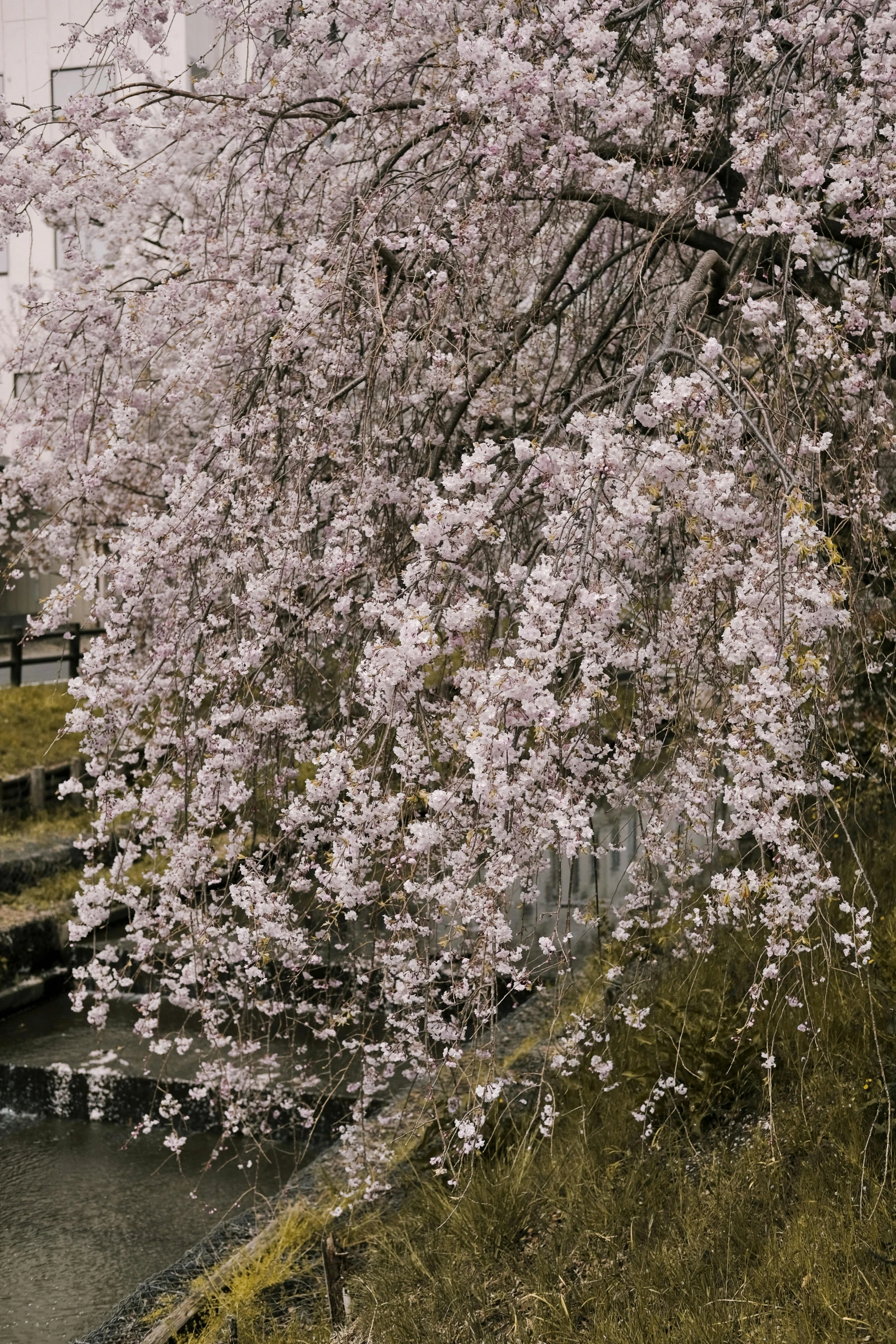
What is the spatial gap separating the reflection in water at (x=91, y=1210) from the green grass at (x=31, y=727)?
3.69m

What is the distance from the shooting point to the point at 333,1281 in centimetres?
370

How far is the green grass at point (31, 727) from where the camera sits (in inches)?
400

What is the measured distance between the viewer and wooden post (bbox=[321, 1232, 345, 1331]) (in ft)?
11.9

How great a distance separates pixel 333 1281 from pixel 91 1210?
9.11 ft

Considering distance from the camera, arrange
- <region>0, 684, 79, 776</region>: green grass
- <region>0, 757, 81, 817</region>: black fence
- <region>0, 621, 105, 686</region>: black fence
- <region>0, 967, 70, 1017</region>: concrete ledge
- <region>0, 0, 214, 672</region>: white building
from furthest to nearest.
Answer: <region>0, 0, 214, 672</region>: white building < <region>0, 621, 105, 686</region>: black fence < <region>0, 684, 79, 776</region>: green grass < <region>0, 757, 81, 817</region>: black fence < <region>0, 967, 70, 1017</region>: concrete ledge

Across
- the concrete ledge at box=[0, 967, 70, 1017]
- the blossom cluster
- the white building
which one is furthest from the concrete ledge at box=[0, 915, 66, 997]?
the white building

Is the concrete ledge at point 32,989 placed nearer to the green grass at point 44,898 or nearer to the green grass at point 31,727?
the green grass at point 44,898

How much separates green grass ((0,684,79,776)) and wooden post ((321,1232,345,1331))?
269 inches

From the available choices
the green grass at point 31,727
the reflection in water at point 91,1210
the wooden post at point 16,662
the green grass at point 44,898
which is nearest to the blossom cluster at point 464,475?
the reflection in water at point 91,1210

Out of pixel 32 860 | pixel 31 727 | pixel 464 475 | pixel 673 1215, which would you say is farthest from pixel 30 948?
pixel 464 475

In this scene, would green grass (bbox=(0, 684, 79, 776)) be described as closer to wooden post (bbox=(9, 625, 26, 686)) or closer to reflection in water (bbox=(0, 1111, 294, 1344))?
wooden post (bbox=(9, 625, 26, 686))

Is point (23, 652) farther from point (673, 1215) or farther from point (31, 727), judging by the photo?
point (673, 1215)

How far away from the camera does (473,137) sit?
371cm

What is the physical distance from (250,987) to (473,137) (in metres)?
2.68
